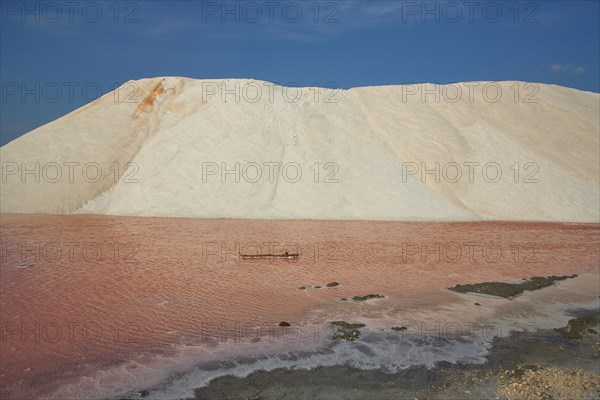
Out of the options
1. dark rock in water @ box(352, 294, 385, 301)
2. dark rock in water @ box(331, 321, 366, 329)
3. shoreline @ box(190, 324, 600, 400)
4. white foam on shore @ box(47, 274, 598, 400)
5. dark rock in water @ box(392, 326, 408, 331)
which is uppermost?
dark rock in water @ box(352, 294, 385, 301)

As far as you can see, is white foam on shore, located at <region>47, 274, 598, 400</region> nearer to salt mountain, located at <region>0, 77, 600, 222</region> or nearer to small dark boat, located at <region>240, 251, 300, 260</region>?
small dark boat, located at <region>240, 251, 300, 260</region>

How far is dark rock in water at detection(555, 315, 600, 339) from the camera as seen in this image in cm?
795

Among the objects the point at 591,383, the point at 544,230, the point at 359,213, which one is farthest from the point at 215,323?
the point at 544,230

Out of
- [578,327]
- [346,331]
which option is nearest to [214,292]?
[346,331]

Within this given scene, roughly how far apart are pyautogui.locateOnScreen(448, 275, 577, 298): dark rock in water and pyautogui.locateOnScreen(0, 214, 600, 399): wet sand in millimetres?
364

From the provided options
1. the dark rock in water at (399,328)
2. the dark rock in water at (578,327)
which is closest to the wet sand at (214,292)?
the dark rock in water at (399,328)

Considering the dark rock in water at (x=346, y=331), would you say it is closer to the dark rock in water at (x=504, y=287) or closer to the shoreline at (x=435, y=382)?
the shoreline at (x=435, y=382)

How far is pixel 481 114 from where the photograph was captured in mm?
34406

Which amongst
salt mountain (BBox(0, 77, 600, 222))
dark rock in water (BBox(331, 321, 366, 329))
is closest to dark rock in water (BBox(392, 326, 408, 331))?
dark rock in water (BBox(331, 321, 366, 329))

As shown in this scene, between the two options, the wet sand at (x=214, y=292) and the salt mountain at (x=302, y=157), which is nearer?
the wet sand at (x=214, y=292)

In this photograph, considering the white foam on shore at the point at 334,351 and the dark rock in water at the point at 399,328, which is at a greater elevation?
the dark rock in water at the point at 399,328

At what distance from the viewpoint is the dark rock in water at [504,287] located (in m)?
10.9

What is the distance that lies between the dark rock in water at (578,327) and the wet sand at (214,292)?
0.35 meters

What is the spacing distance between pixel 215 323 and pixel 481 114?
3119 cm
